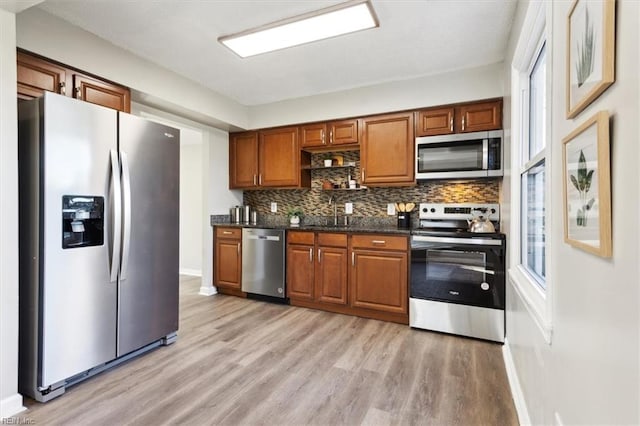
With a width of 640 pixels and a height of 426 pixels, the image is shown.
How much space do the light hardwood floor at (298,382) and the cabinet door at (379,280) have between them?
26 centimetres

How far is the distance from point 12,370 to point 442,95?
3878 mm

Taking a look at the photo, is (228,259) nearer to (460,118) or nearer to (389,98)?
(389,98)

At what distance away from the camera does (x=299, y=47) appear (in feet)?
9.05

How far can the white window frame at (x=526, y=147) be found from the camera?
4.27 ft

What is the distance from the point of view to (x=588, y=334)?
895 mm

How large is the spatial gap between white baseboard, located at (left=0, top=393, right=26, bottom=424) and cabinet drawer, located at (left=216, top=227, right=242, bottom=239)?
2535 mm

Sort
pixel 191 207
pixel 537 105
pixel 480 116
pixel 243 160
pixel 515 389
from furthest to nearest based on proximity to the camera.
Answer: pixel 191 207 → pixel 243 160 → pixel 480 116 → pixel 537 105 → pixel 515 389

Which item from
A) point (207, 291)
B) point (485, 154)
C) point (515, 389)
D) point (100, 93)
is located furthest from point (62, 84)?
point (515, 389)

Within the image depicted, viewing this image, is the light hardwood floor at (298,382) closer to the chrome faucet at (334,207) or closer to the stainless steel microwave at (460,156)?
the chrome faucet at (334,207)

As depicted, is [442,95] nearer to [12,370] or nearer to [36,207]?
[36,207]

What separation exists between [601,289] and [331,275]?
9.41 feet

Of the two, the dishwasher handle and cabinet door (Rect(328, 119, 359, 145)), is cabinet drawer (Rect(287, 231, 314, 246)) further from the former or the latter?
cabinet door (Rect(328, 119, 359, 145))

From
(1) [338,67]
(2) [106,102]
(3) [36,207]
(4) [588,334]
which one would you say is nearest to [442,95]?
(1) [338,67]

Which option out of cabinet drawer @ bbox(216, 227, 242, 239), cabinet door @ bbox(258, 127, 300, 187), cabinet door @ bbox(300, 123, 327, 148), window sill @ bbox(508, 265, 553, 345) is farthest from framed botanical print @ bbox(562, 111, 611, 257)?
cabinet drawer @ bbox(216, 227, 242, 239)
